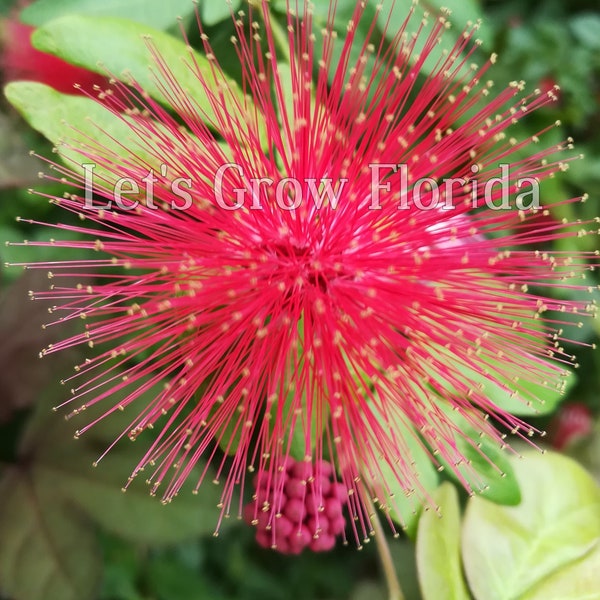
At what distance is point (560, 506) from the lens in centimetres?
92

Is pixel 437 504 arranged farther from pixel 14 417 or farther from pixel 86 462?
pixel 14 417

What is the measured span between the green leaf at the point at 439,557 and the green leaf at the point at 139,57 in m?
0.57

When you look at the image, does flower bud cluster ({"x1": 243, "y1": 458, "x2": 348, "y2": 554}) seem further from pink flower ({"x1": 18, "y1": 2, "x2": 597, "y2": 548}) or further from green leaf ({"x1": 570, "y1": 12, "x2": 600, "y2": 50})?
green leaf ({"x1": 570, "y1": 12, "x2": 600, "y2": 50})

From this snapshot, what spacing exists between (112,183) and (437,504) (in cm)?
60

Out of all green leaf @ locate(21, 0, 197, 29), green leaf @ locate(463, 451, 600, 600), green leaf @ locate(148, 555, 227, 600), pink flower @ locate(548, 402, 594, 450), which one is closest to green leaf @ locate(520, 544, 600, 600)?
green leaf @ locate(463, 451, 600, 600)

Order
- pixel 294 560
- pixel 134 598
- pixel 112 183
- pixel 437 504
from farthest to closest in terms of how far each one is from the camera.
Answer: pixel 294 560 → pixel 134 598 → pixel 437 504 → pixel 112 183

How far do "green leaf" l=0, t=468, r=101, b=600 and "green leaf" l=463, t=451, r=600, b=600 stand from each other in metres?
0.57

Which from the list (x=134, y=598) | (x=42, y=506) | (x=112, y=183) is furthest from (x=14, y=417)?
(x=112, y=183)

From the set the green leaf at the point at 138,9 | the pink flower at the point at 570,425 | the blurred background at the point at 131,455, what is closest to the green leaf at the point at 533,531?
the blurred background at the point at 131,455

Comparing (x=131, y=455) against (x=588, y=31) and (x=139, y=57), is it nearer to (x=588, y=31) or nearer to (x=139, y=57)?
(x=139, y=57)

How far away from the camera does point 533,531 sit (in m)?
0.89

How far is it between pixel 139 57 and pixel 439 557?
77 cm

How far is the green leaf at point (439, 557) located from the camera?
80 cm

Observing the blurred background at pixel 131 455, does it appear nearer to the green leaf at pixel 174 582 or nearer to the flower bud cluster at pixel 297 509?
the green leaf at pixel 174 582
